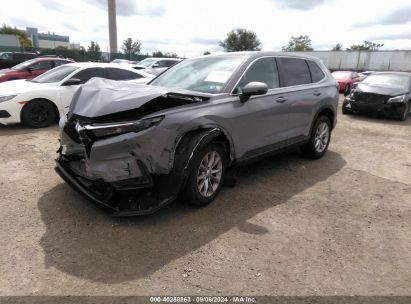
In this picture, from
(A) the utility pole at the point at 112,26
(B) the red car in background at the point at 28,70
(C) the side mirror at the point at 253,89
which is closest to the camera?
(C) the side mirror at the point at 253,89

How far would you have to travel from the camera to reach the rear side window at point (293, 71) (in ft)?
16.9

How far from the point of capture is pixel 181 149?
362cm

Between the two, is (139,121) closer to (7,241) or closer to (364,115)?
(7,241)

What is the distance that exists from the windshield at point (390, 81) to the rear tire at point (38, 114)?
991cm

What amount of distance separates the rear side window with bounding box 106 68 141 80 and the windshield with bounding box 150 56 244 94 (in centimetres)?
395

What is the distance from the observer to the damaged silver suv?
334cm

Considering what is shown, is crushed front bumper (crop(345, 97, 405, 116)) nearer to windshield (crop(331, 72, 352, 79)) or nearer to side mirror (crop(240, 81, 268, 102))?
side mirror (crop(240, 81, 268, 102))

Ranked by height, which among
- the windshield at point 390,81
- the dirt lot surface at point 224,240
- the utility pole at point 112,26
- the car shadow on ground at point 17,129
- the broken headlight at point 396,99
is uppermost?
the utility pole at point 112,26

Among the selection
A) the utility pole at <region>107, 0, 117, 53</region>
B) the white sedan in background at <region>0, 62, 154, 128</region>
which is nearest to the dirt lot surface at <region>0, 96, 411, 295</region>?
the white sedan in background at <region>0, 62, 154, 128</region>

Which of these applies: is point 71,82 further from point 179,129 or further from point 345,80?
point 345,80

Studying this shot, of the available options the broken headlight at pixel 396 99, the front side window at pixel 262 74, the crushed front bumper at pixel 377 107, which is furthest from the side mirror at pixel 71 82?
the broken headlight at pixel 396 99

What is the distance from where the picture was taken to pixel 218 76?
14.6 feet

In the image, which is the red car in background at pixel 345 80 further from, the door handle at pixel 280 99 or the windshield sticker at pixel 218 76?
the windshield sticker at pixel 218 76

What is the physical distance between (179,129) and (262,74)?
1787 millimetres
